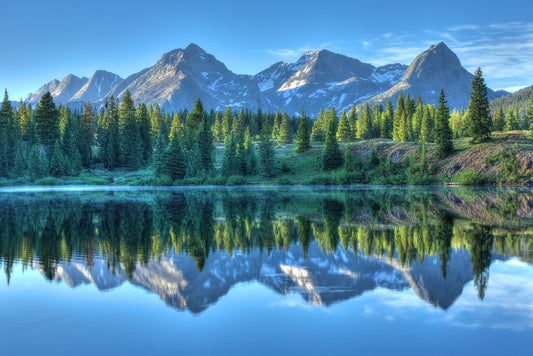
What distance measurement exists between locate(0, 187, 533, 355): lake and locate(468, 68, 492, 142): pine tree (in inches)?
2637

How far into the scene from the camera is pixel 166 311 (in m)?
7.73

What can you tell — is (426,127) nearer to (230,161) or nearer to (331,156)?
(331,156)

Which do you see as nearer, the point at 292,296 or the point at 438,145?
the point at 292,296

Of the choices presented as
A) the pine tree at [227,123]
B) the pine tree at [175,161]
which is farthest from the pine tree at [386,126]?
the pine tree at [175,161]

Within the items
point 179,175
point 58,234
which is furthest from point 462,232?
point 179,175

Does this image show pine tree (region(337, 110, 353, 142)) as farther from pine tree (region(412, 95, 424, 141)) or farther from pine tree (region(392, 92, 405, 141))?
pine tree (region(412, 95, 424, 141))

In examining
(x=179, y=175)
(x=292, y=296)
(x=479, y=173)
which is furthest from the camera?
(x=179, y=175)

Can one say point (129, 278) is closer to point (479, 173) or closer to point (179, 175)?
point (479, 173)

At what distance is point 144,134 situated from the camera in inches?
4424

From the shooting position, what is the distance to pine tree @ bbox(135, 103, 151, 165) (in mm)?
109250

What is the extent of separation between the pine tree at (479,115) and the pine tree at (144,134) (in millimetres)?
78596

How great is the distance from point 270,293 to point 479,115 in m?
79.7

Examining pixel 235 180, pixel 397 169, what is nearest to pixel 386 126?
pixel 397 169

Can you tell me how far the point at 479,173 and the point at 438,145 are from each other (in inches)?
499
